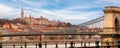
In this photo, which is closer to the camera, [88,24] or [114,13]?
[114,13]

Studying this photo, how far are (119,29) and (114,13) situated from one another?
5.22ft

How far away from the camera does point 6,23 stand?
95125 millimetres

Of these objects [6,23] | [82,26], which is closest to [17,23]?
[6,23]

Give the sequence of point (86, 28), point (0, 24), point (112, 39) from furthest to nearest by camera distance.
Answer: point (0, 24) → point (86, 28) → point (112, 39)

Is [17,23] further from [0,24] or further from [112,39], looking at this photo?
[112,39]

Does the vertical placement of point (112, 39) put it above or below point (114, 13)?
below

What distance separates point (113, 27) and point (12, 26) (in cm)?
6243

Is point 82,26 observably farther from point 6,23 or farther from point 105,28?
point 6,23

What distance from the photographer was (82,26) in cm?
4966

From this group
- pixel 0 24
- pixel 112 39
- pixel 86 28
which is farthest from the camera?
pixel 0 24

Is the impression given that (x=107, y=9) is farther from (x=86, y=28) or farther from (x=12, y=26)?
(x=12, y=26)

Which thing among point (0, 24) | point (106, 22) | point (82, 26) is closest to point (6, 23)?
point (0, 24)

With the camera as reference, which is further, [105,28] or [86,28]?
[86,28]

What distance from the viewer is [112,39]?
33.2m
